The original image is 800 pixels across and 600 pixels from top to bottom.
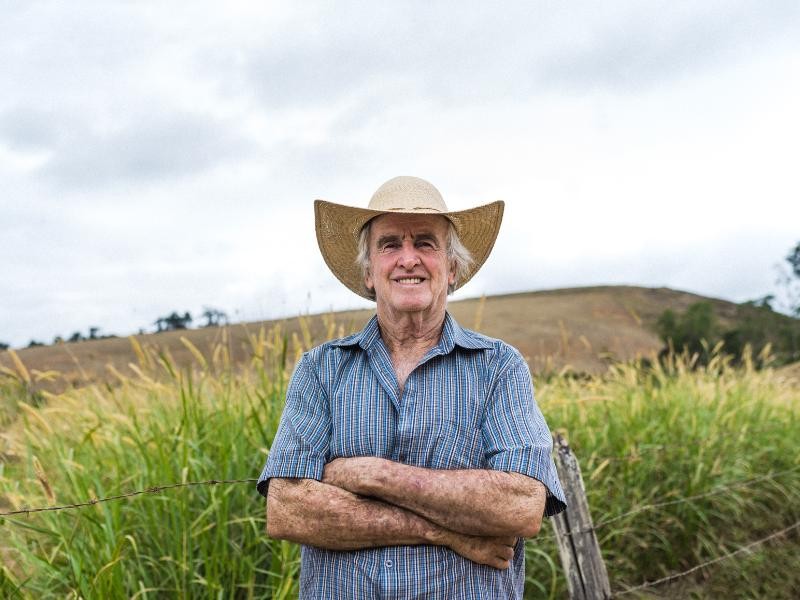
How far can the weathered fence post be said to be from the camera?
139 inches

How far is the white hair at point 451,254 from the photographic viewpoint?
252cm

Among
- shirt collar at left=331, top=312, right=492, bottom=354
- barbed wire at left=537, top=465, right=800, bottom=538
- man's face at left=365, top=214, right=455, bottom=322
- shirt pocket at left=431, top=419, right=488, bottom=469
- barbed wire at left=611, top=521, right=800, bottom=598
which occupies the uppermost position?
man's face at left=365, top=214, right=455, bottom=322

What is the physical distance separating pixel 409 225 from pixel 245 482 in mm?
1732

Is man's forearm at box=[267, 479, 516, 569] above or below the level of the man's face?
below

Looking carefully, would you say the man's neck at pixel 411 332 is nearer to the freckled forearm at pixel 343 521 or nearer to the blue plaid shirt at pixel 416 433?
the blue plaid shirt at pixel 416 433

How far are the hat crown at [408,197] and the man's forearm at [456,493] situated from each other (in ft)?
2.56

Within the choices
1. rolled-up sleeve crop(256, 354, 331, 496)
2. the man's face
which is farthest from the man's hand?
the man's face

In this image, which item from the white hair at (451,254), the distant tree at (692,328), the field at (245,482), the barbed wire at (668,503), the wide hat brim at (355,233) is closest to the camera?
the white hair at (451,254)

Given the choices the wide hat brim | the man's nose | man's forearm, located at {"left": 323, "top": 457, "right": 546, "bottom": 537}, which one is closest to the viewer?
man's forearm, located at {"left": 323, "top": 457, "right": 546, "bottom": 537}

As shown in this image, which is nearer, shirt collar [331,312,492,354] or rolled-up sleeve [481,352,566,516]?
rolled-up sleeve [481,352,566,516]

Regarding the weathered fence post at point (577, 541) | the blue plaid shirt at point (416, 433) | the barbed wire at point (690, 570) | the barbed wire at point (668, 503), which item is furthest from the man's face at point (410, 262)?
the barbed wire at point (690, 570)

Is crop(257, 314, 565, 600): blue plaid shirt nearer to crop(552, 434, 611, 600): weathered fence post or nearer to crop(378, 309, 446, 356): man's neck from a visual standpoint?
crop(378, 309, 446, 356): man's neck

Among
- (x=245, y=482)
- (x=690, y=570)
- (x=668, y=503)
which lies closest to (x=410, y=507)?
(x=245, y=482)

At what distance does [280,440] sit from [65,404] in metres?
3.68
